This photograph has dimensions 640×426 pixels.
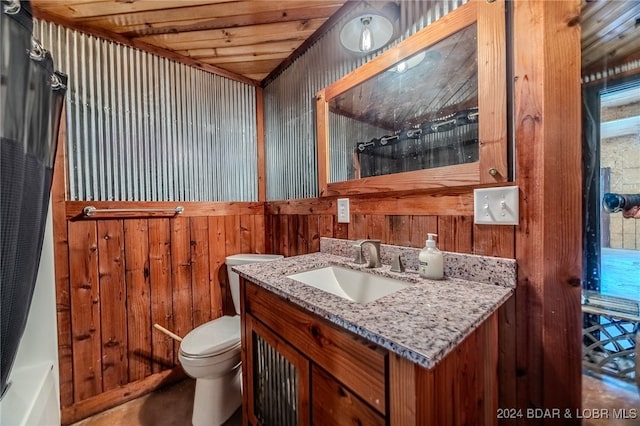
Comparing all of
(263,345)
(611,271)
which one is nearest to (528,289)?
(611,271)

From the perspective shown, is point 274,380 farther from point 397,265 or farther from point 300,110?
point 300,110

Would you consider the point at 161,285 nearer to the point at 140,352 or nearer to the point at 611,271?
the point at 140,352

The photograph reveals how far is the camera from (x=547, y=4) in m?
0.73

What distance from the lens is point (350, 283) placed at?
113cm

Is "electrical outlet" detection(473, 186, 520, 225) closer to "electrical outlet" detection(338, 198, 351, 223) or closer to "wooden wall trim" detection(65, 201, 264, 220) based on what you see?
"electrical outlet" detection(338, 198, 351, 223)

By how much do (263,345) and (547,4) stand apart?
144 cm

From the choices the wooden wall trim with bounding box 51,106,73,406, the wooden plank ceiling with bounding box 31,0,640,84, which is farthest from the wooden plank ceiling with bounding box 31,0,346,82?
the wooden wall trim with bounding box 51,106,73,406

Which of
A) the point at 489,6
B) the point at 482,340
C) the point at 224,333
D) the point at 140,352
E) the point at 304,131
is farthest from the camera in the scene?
the point at 304,131

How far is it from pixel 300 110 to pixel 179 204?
1.00 meters

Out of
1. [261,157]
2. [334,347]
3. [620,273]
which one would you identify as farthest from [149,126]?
[620,273]

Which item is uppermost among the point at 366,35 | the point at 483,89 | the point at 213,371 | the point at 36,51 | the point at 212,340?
the point at 366,35

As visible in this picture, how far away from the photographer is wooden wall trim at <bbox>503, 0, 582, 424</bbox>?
733 mm

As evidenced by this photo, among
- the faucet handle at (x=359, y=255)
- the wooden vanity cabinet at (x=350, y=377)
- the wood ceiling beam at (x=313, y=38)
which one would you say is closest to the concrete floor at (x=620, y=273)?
the wooden vanity cabinet at (x=350, y=377)

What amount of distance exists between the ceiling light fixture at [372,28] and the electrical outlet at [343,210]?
0.71 meters
